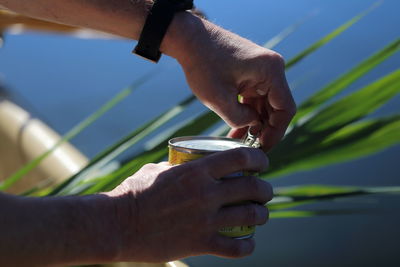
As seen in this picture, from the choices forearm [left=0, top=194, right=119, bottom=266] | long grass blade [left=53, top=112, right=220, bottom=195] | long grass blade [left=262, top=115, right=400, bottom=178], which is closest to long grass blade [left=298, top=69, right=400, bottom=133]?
long grass blade [left=262, top=115, right=400, bottom=178]

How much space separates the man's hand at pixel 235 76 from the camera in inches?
25.7

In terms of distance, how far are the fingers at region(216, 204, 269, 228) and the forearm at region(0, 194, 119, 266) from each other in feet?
0.32

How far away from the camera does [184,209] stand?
498 mm

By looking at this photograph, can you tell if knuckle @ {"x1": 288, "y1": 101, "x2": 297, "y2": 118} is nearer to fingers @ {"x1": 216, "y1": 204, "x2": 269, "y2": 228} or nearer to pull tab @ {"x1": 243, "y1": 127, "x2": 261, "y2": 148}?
pull tab @ {"x1": 243, "y1": 127, "x2": 261, "y2": 148}

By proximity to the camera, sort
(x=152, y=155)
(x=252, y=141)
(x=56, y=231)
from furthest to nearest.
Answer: (x=152, y=155) < (x=252, y=141) < (x=56, y=231)

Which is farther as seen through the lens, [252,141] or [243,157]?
[252,141]

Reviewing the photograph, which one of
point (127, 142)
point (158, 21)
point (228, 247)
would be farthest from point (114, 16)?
point (228, 247)

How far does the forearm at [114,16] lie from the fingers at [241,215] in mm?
257

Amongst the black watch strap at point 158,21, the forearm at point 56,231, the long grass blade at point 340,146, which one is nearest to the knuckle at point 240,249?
the forearm at point 56,231

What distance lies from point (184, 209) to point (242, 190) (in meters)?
0.06

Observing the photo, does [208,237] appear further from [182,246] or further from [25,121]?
[25,121]

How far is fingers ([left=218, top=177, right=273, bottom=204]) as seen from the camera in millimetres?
502

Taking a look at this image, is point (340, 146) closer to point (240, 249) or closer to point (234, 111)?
point (234, 111)

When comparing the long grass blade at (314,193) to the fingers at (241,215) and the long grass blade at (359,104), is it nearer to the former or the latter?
the long grass blade at (359,104)
